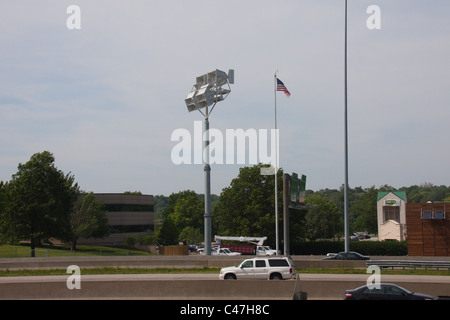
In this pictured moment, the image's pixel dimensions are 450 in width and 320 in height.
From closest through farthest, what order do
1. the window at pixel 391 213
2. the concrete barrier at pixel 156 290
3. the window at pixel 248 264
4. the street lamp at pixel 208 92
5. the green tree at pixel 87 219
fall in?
the concrete barrier at pixel 156 290
the window at pixel 248 264
the street lamp at pixel 208 92
the green tree at pixel 87 219
the window at pixel 391 213

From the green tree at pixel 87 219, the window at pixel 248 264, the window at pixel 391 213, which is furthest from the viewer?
the window at pixel 391 213

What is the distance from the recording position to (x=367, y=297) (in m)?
17.6

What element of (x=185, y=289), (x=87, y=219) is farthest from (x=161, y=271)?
(x=87, y=219)

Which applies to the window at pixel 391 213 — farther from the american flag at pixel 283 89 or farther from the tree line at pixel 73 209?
the american flag at pixel 283 89

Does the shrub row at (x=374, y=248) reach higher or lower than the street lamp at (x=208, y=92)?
lower

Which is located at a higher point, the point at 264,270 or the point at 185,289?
the point at 264,270

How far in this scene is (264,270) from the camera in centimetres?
2502

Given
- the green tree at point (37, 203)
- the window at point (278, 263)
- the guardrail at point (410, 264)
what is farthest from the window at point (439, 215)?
the green tree at point (37, 203)

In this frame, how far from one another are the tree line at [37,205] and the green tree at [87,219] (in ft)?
1.08

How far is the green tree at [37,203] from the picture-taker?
5906cm

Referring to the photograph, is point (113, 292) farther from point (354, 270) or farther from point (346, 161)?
point (346, 161)

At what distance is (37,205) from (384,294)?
51.2 meters

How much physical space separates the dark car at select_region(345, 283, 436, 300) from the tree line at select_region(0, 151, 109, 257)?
47215mm

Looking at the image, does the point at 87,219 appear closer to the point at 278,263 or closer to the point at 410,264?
the point at 410,264
